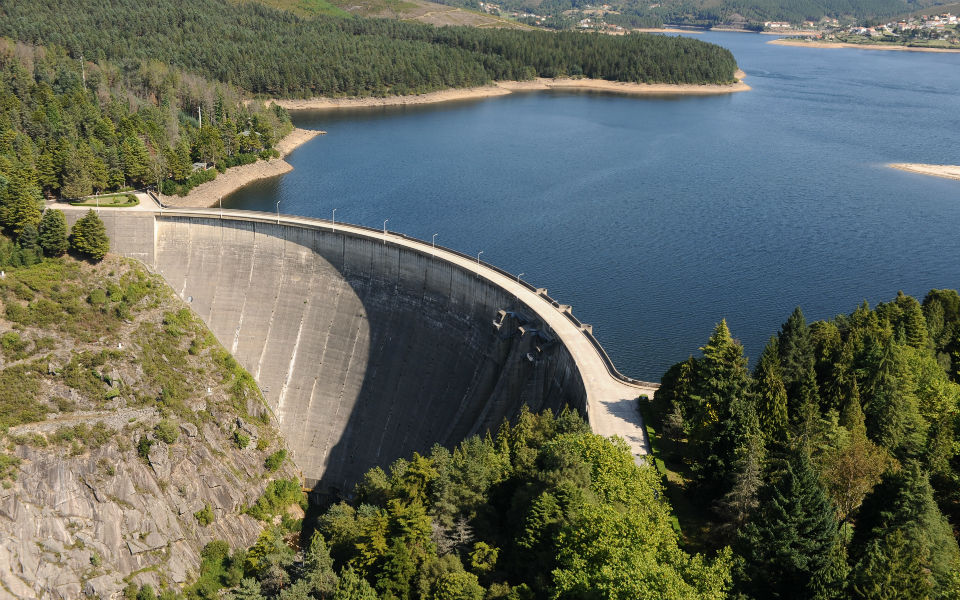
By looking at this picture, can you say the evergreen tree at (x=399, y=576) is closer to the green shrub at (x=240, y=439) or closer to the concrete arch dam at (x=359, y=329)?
the concrete arch dam at (x=359, y=329)

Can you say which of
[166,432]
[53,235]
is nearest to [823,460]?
[166,432]

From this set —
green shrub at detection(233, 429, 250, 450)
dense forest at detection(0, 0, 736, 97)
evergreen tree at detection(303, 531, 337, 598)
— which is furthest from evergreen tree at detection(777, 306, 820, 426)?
dense forest at detection(0, 0, 736, 97)

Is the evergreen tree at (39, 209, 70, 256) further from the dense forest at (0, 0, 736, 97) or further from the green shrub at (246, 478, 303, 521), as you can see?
the dense forest at (0, 0, 736, 97)

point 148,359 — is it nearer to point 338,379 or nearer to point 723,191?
point 338,379

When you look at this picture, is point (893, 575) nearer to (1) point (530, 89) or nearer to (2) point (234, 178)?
(2) point (234, 178)

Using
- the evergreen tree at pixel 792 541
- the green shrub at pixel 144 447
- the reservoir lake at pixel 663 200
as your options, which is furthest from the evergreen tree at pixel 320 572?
the reservoir lake at pixel 663 200

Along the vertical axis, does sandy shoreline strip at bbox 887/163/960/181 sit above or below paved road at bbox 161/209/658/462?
above
